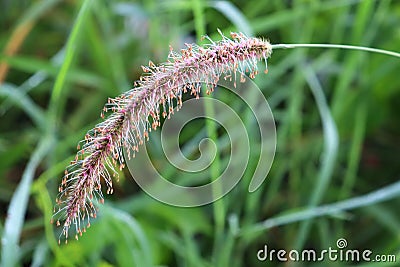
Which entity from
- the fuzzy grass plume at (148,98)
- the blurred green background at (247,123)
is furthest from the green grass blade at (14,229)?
the fuzzy grass plume at (148,98)

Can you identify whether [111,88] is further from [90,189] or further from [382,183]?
[90,189]

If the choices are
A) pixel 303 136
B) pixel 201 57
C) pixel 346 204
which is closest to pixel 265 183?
pixel 303 136

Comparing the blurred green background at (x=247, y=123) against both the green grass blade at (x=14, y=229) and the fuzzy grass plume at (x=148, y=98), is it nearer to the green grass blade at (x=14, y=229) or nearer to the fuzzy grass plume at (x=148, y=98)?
the green grass blade at (x=14, y=229)

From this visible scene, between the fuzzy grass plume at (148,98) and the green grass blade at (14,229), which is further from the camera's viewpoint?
the green grass blade at (14,229)

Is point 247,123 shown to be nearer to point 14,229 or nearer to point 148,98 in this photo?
point 14,229

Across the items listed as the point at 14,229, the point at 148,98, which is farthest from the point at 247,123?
the point at 148,98

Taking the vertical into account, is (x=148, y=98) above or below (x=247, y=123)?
below

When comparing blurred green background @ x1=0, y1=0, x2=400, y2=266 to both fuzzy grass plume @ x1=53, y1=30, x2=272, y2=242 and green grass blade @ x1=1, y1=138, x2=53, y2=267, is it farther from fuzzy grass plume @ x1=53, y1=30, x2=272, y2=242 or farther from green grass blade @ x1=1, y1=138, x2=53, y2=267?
fuzzy grass plume @ x1=53, y1=30, x2=272, y2=242

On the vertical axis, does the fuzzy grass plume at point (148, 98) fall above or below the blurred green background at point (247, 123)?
below
